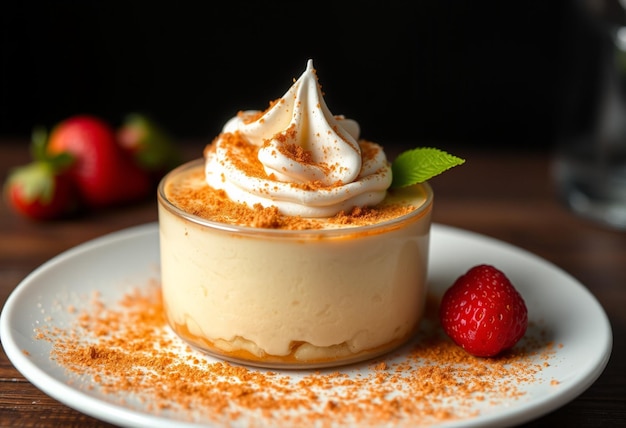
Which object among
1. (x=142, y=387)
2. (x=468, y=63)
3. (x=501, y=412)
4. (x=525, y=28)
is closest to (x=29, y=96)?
(x=468, y=63)

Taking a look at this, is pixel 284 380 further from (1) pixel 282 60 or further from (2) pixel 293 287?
(1) pixel 282 60

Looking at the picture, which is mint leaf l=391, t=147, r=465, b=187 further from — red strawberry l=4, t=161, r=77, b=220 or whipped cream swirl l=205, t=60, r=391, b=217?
red strawberry l=4, t=161, r=77, b=220

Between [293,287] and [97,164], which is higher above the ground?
[293,287]

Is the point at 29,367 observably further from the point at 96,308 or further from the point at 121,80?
the point at 121,80

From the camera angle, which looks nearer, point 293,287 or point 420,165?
point 293,287

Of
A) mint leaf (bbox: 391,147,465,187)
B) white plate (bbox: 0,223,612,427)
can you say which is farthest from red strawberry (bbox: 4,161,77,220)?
mint leaf (bbox: 391,147,465,187)

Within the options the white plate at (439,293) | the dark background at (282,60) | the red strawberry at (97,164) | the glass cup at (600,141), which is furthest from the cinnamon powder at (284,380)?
the dark background at (282,60)

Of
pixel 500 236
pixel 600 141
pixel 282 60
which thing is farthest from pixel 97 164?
pixel 600 141
